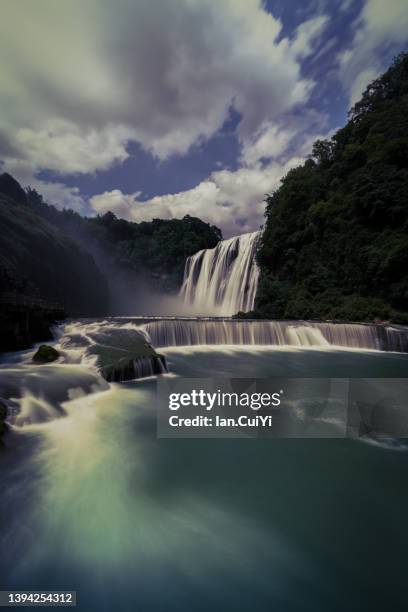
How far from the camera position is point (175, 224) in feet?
170

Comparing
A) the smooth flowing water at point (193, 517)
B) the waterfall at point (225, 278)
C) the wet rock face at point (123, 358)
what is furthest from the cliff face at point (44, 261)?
the smooth flowing water at point (193, 517)

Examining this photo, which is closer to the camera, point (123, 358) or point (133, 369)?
point (133, 369)

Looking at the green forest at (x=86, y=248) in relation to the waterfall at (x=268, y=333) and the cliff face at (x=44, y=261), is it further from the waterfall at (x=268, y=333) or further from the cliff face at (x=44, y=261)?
the waterfall at (x=268, y=333)

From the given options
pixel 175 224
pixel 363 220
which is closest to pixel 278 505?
pixel 363 220

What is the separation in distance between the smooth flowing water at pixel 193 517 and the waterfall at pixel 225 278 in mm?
25156

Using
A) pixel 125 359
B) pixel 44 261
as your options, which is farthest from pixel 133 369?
pixel 44 261

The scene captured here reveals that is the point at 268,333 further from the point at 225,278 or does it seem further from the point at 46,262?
the point at 46,262

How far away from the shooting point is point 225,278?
33219 millimetres

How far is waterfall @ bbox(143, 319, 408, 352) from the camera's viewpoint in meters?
→ 14.4

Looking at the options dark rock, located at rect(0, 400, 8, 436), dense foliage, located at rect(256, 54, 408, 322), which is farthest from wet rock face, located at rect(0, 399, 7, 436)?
dense foliage, located at rect(256, 54, 408, 322)

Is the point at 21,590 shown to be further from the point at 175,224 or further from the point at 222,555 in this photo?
the point at 175,224

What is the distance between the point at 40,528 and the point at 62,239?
113 ft

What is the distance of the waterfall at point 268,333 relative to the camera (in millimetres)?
14391

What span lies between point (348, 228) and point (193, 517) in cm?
2391
